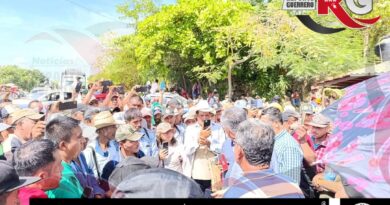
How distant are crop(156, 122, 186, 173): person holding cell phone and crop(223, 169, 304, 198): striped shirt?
89.4 inches

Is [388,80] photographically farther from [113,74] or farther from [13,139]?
[113,74]

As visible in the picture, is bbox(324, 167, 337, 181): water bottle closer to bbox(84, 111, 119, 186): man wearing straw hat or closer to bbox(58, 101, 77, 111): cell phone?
bbox(84, 111, 119, 186): man wearing straw hat

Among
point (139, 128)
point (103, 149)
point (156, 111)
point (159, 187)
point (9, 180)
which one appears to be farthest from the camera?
point (156, 111)

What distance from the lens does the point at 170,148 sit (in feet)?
14.8

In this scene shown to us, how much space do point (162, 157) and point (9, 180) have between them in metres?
2.16

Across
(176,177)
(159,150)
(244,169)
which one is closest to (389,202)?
(176,177)

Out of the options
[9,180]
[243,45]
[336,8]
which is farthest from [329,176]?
[243,45]

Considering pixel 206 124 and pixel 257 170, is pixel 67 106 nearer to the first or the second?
pixel 206 124

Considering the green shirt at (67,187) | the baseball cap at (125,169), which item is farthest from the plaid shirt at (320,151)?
the green shirt at (67,187)

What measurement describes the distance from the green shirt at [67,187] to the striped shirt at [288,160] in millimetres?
1367

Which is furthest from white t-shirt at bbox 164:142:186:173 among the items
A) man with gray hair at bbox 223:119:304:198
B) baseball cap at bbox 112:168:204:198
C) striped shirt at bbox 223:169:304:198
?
baseball cap at bbox 112:168:204:198

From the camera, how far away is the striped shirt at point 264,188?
1910 millimetres

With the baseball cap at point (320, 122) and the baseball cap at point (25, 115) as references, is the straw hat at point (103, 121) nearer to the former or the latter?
the baseball cap at point (25, 115)

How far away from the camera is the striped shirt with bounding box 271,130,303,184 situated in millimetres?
2964
